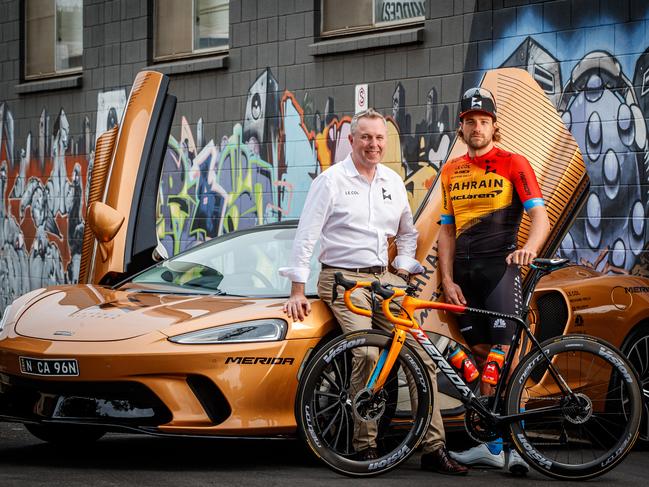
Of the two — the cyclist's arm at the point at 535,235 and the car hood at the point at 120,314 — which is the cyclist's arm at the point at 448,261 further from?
the car hood at the point at 120,314

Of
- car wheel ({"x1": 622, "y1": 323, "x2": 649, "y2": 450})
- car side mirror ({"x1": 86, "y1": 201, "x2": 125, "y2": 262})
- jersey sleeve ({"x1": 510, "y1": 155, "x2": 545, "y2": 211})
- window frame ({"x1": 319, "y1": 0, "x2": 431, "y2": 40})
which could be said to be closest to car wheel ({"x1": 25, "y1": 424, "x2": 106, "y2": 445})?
car side mirror ({"x1": 86, "y1": 201, "x2": 125, "y2": 262})

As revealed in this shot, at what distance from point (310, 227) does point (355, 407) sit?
90 cm

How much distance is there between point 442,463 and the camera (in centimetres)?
568

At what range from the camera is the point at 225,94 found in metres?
12.8

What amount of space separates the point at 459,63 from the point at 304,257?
5.24 meters

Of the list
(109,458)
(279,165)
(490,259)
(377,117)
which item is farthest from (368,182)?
(279,165)

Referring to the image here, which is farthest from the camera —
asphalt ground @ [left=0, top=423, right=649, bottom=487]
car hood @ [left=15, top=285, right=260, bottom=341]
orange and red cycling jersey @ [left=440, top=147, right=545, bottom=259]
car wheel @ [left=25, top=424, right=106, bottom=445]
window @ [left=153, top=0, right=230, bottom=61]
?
window @ [left=153, top=0, right=230, bottom=61]

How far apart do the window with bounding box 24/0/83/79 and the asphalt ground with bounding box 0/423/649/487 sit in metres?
9.01

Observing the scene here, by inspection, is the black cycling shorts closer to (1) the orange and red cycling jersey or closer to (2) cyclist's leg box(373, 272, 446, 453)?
(1) the orange and red cycling jersey

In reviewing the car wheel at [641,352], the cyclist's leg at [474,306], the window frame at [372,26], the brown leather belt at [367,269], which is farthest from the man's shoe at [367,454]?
the window frame at [372,26]

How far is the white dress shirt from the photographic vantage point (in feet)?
19.1

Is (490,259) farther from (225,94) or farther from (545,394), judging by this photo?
(225,94)

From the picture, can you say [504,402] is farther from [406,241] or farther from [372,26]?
[372,26]

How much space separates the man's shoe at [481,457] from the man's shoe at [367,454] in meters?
0.54
